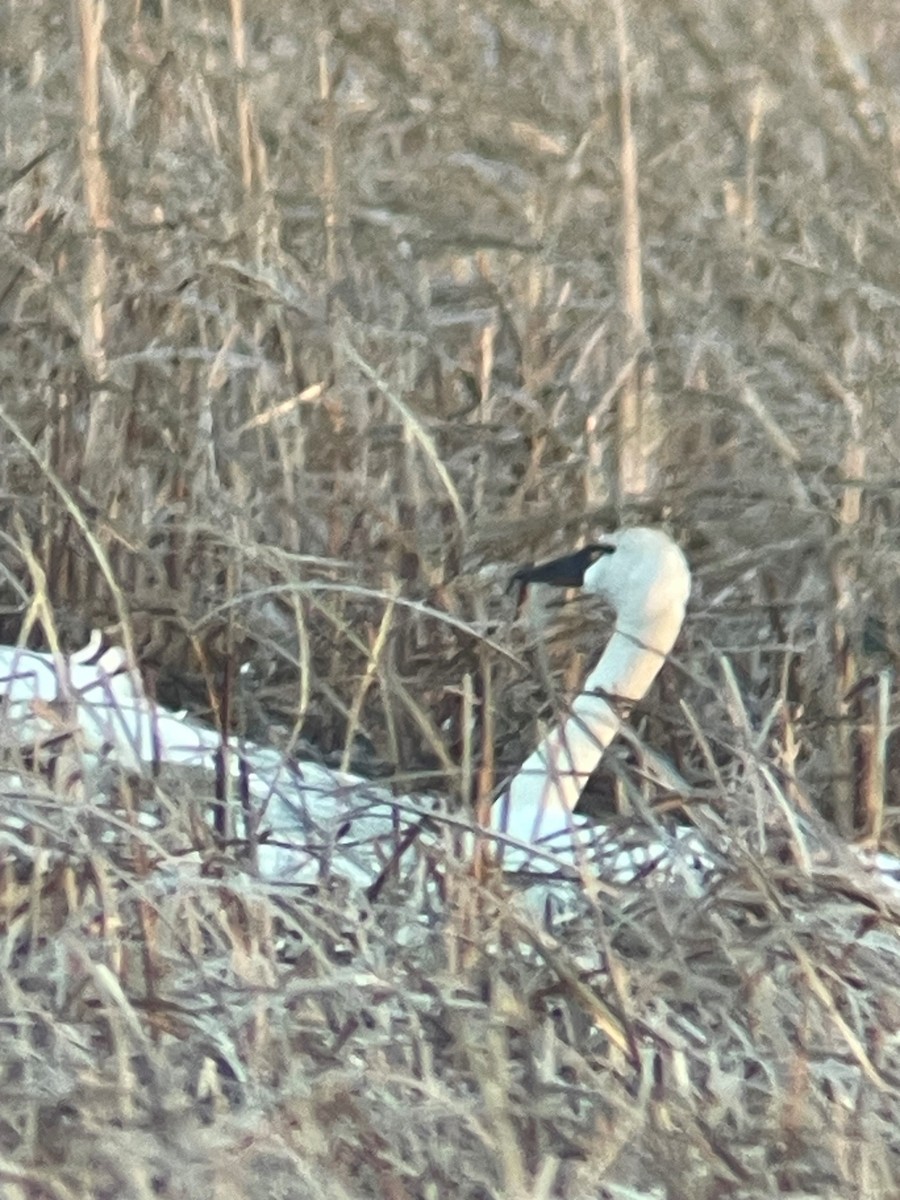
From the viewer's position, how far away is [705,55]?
247 centimetres

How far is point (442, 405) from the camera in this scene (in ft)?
8.55

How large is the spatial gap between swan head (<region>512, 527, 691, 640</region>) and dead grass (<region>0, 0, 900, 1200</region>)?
4.9 inches

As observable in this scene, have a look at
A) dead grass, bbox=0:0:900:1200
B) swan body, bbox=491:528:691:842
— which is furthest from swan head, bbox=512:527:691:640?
dead grass, bbox=0:0:900:1200

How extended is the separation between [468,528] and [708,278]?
1.86ft

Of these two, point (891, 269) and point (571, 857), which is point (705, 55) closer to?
point (891, 269)

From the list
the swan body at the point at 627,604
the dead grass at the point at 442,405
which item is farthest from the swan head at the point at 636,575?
the dead grass at the point at 442,405

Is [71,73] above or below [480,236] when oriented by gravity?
above

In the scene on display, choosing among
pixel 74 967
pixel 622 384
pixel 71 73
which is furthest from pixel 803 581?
pixel 71 73

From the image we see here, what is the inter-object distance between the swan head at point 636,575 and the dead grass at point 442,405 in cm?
12

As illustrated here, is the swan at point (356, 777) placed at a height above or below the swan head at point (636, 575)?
below

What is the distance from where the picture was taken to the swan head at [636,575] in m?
2.15

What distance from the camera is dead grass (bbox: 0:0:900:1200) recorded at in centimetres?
160

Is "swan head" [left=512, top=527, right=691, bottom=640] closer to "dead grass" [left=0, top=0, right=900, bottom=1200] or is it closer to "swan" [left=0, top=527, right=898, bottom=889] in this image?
"swan" [left=0, top=527, right=898, bottom=889]

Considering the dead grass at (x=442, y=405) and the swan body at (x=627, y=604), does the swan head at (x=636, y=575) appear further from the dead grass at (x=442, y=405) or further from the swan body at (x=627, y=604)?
the dead grass at (x=442, y=405)
